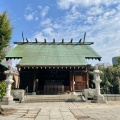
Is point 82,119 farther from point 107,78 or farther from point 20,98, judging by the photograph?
point 107,78

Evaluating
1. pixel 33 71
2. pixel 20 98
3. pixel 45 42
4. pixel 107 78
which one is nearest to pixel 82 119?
pixel 20 98

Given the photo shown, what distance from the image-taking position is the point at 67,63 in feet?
62.4

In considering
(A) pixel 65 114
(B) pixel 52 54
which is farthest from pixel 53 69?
(A) pixel 65 114

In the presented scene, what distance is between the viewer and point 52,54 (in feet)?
71.3

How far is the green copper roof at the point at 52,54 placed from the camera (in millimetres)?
19277

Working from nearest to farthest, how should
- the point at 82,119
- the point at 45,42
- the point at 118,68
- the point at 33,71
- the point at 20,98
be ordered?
the point at 82,119
the point at 20,98
the point at 33,71
the point at 45,42
the point at 118,68

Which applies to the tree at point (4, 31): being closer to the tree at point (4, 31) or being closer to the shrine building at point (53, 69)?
the tree at point (4, 31)

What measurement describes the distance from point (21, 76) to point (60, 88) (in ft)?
16.1

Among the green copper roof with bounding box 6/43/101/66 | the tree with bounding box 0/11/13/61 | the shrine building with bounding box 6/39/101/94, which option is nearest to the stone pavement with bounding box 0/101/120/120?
the shrine building with bounding box 6/39/101/94

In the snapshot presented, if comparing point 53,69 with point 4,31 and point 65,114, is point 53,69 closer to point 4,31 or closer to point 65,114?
point 4,31

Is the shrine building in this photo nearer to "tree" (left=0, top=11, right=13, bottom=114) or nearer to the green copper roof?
A: the green copper roof

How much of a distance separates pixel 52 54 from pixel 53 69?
8.32 feet

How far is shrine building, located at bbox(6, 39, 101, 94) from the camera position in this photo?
738 inches

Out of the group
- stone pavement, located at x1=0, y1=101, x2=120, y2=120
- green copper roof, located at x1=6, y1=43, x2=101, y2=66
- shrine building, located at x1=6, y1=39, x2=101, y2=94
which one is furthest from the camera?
green copper roof, located at x1=6, y1=43, x2=101, y2=66
